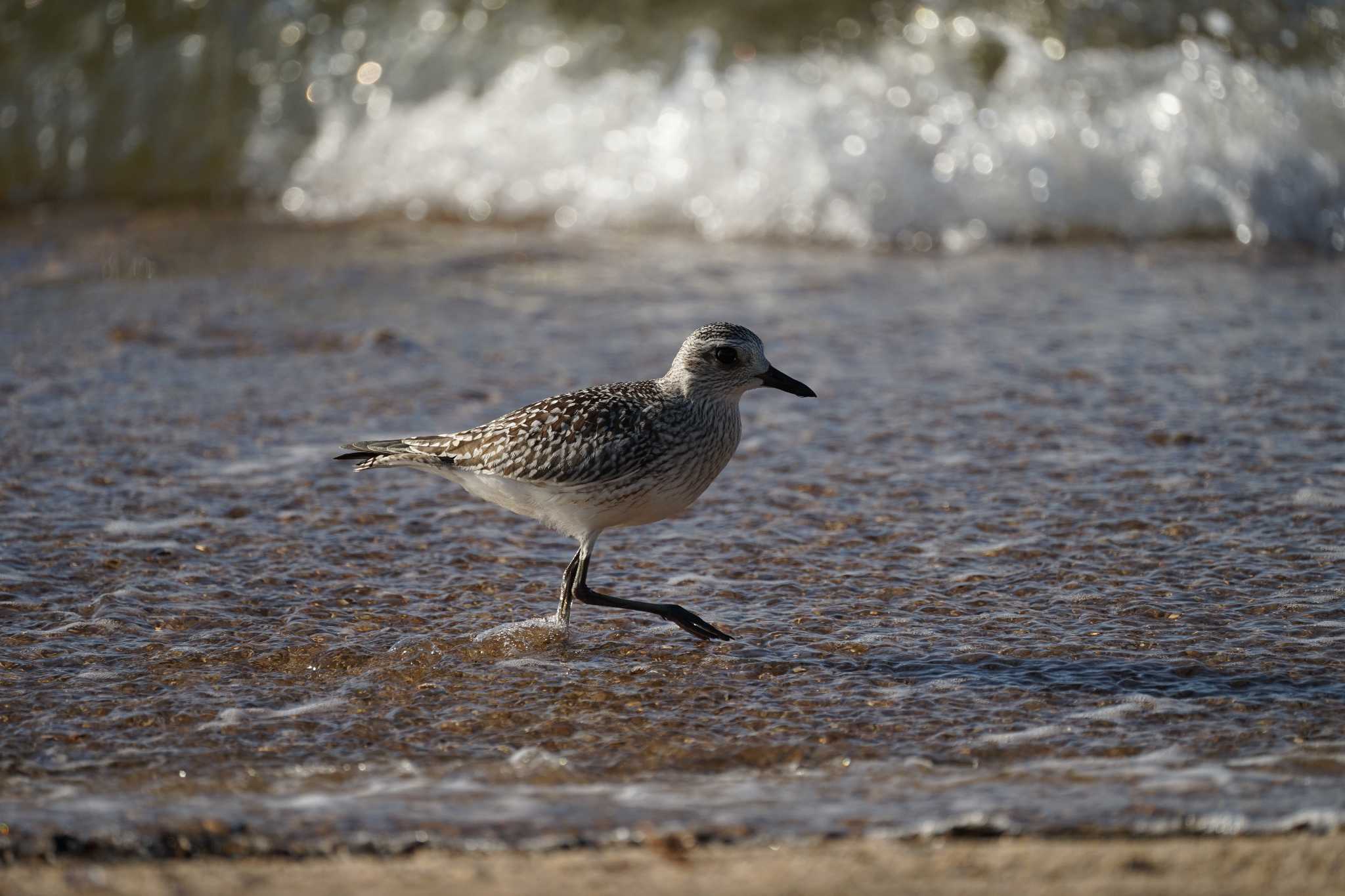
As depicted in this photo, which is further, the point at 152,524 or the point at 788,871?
the point at 152,524

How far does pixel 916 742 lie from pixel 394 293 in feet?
20.2

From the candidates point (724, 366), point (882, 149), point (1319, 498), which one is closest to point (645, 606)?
point (724, 366)

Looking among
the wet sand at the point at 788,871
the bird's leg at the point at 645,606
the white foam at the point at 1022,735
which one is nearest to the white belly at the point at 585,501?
the bird's leg at the point at 645,606

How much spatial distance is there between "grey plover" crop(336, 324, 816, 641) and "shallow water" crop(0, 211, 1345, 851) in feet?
1.10

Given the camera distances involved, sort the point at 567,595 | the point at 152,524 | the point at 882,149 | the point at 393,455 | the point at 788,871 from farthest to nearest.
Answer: the point at 882,149 < the point at 152,524 < the point at 393,455 < the point at 567,595 < the point at 788,871

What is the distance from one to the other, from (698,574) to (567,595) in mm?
597

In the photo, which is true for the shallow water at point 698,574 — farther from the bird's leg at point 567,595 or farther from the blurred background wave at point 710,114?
the blurred background wave at point 710,114

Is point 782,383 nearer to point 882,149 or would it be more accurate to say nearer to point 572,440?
point 572,440

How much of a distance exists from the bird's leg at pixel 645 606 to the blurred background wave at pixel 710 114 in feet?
20.3

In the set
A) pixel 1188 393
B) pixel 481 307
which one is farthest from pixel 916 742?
pixel 481 307

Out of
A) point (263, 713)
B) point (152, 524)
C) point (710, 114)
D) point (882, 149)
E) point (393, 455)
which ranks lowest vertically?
point (263, 713)

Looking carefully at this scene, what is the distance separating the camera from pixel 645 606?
5211 mm

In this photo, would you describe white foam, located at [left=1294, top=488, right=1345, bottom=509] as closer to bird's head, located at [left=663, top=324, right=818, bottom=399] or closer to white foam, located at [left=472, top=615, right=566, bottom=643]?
bird's head, located at [left=663, top=324, right=818, bottom=399]

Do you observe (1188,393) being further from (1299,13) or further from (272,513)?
(1299,13)
